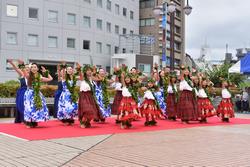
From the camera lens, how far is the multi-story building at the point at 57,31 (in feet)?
130

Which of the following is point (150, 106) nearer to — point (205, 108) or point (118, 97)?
point (118, 97)

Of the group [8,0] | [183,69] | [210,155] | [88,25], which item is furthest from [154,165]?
[88,25]

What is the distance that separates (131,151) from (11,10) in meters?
33.9

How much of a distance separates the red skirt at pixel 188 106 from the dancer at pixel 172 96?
3.31ft

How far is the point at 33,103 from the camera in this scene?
12.3 m

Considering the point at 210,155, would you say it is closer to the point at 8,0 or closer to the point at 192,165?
the point at 192,165

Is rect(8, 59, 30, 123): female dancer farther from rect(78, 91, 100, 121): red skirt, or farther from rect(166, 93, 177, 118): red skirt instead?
rect(166, 93, 177, 118): red skirt

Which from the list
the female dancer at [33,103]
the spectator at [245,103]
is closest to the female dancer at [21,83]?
the female dancer at [33,103]

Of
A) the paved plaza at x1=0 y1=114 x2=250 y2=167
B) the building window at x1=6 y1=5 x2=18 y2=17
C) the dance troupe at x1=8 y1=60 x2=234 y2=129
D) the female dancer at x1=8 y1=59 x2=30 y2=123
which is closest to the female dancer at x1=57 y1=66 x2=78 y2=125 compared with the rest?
the dance troupe at x1=8 y1=60 x2=234 y2=129

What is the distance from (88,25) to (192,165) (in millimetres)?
39510

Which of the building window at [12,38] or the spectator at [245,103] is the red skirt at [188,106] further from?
the building window at [12,38]

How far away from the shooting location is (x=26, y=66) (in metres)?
12.9

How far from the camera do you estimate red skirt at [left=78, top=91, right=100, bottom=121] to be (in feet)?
40.8

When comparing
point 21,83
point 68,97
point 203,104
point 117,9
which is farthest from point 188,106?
point 117,9
